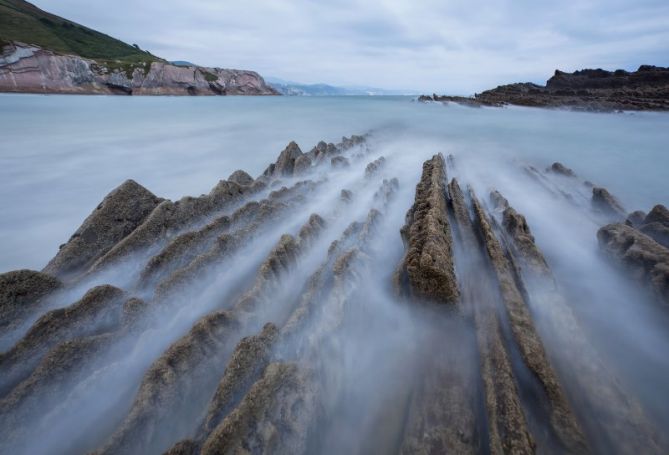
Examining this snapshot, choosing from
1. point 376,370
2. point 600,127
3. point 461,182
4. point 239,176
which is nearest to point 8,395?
point 376,370

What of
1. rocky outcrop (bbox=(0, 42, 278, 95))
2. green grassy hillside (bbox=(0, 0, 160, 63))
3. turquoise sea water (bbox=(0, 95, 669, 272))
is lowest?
turquoise sea water (bbox=(0, 95, 669, 272))

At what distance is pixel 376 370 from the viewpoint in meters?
3.38

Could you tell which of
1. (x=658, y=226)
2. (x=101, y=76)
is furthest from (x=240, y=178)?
(x=101, y=76)

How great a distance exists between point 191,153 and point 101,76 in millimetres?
75523

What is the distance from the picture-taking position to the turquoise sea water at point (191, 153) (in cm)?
783

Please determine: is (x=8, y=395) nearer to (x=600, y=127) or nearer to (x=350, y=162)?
(x=350, y=162)

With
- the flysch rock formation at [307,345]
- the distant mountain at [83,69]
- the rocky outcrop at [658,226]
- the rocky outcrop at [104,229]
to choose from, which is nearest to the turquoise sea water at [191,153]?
the rocky outcrop at [104,229]

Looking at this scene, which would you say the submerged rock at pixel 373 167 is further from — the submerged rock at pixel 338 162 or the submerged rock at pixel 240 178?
the submerged rock at pixel 240 178

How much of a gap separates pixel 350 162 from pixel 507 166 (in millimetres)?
6039

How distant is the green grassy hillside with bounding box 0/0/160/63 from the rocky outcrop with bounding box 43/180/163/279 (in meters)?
96.8

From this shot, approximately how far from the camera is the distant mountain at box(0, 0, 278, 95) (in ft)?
182

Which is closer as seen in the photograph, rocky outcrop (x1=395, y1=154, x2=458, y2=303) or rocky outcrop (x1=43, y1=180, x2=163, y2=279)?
rocky outcrop (x1=395, y1=154, x2=458, y2=303)

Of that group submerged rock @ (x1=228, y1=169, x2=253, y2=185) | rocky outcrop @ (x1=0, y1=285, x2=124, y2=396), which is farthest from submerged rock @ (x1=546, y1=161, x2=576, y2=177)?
rocky outcrop @ (x1=0, y1=285, x2=124, y2=396)

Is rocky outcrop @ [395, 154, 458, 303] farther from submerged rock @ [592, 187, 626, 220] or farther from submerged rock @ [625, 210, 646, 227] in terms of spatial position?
submerged rock @ [592, 187, 626, 220]
